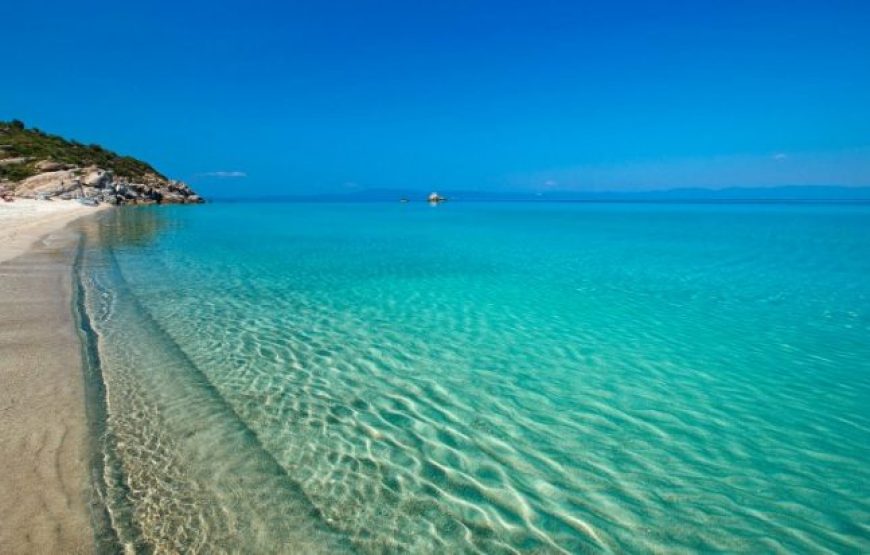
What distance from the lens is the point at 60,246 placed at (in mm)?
23297

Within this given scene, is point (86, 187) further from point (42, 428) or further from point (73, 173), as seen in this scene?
point (42, 428)

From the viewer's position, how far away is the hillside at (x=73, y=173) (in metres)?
67.6

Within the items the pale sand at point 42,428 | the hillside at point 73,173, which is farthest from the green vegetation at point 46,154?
the pale sand at point 42,428

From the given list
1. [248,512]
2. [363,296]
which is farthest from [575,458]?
[363,296]

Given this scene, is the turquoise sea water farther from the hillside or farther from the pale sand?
the hillside

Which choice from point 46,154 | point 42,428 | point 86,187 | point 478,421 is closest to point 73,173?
point 86,187

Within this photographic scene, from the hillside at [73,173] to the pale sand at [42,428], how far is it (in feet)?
226

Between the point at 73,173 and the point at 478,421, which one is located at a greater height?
the point at 73,173

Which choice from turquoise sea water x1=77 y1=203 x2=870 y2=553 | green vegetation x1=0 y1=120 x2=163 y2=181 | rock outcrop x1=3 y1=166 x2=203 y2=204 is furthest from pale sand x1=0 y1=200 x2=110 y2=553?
green vegetation x1=0 y1=120 x2=163 y2=181

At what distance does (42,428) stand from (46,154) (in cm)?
10572

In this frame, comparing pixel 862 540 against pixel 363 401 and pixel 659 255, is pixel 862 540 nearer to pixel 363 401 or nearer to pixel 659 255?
pixel 363 401

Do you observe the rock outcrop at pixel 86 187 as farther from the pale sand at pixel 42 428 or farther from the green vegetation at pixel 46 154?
the pale sand at pixel 42 428

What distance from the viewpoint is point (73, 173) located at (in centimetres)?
7462

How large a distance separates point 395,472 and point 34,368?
6.36 meters
